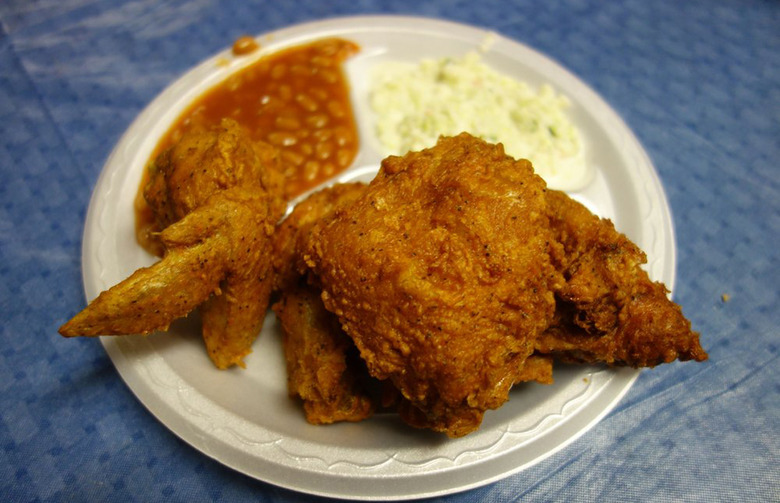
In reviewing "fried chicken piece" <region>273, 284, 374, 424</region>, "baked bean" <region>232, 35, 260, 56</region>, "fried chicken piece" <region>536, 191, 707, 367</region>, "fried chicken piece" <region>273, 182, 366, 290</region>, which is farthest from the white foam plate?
"baked bean" <region>232, 35, 260, 56</region>

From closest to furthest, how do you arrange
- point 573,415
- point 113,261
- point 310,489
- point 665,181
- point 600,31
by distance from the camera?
point 310,489, point 573,415, point 113,261, point 665,181, point 600,31

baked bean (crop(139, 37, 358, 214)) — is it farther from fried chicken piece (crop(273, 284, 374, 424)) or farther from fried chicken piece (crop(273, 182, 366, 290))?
fried chicken piece (crop(273, 284, 374, 424))

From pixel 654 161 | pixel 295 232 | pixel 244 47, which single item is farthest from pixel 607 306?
pixel 244 47

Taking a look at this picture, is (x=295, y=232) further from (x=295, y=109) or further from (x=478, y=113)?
(x=478, y=113)

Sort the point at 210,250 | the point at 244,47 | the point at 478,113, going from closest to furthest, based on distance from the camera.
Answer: the point at 210,250, the point at 478,113, the point at 244,47

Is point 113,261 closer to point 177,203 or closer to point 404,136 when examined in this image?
point 177,203

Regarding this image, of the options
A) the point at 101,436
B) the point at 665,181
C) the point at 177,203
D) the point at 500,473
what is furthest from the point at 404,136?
the point at 101,436
